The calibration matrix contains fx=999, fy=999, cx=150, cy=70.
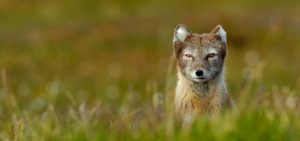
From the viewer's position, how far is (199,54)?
11.3 metres

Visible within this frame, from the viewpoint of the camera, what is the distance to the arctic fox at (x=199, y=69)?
35.4ft

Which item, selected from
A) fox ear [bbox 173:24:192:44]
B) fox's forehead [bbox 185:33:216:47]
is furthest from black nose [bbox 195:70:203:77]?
fox ear [bbox 173:24:192:44]

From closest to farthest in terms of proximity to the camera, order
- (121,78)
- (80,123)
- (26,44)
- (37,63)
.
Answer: (80,123) → (121,78) → (37,63) → (26,44)

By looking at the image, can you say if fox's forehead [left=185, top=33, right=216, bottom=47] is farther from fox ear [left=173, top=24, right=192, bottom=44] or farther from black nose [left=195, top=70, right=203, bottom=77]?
black nose [left=195, top=70, right=203, bottom=77]

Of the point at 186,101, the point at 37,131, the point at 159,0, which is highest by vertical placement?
the point at 37,131

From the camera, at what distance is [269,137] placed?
268 inches

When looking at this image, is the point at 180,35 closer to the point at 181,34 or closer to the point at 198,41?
the point at 181,34

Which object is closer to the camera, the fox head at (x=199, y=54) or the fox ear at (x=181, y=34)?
the fox head at (x=199, y=54)

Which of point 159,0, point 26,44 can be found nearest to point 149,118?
point 26,44

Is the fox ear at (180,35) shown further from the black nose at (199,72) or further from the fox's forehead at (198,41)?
the black nose at (199,72)

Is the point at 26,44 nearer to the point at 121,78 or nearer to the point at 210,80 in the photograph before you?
the point at 121,78

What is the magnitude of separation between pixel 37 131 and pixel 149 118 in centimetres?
86

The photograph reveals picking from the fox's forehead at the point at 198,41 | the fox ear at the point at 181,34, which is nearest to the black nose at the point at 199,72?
the fox's forehead at the point at 198,41

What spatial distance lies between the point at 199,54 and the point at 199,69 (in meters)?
0.34
